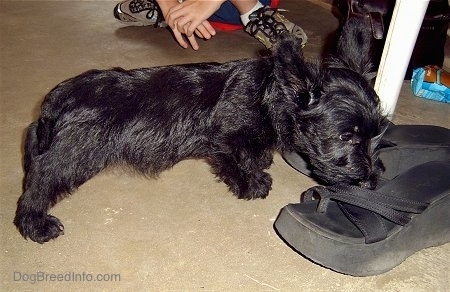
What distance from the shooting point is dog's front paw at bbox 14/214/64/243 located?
211 cm

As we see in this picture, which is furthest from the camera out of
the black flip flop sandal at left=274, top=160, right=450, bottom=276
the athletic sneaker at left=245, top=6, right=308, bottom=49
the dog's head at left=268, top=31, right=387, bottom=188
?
the athletic sneaker at left=245, top=6, right=308, bottom=49

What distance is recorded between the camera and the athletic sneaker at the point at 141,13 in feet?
14.3

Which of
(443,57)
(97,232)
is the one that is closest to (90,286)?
(97,232)

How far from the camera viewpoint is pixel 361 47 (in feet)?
7.34

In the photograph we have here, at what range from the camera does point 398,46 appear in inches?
96.8

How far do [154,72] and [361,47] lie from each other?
96cm

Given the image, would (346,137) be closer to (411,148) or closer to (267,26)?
(411,148)

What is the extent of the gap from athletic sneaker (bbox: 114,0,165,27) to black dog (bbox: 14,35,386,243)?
7.24 feet

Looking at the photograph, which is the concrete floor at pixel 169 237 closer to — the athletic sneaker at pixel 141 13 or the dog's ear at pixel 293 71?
the dog's ear at pixel 293 71

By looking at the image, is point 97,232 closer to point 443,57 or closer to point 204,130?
point 204,130

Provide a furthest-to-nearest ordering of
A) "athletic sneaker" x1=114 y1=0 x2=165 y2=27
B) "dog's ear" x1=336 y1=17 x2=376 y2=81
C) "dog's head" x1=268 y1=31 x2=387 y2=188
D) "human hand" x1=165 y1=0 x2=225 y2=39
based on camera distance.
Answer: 1. "athletic sneaker" x1=114 y1=0 x2=165 y2=27
2. "human hand" x1=165 y1=0 x2=225 y2=39
3. "dog's ear" x1=336 y1=17 x2=376 y2=81
4. "dog's head" x1=268 y1=31 x2=387 y2=188

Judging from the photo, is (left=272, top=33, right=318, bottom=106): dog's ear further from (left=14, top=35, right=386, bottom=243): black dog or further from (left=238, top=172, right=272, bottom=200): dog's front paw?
(left=238, top=172, right=272, bottom=200): dog's front paw

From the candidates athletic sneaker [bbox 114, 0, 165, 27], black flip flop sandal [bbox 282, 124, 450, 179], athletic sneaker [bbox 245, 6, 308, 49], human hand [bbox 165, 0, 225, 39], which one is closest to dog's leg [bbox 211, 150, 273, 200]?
black flip flop sandal [bbox 282, 124, 450, 179]
